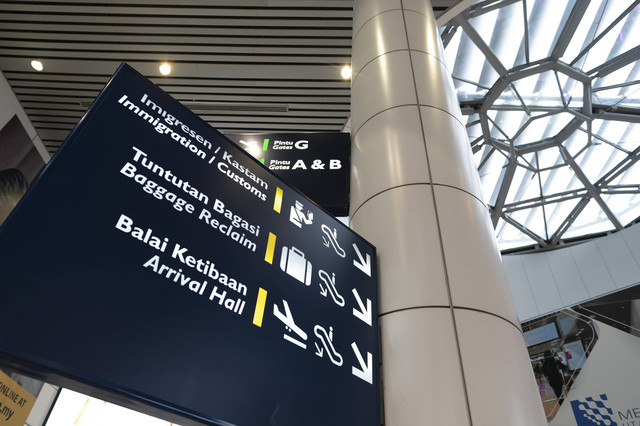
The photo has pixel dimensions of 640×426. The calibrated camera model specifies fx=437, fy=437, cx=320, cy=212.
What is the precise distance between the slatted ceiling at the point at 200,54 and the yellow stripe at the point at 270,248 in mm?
7031

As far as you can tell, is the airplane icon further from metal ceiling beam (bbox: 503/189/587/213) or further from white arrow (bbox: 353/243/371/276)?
metal ceiling beam (bbox: 503/189/587/213)

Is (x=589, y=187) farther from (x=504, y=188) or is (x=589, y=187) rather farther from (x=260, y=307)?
(x=260, y=307)

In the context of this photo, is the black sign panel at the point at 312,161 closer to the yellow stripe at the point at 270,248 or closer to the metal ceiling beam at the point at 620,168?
the yellow stripe at the point at 270,248

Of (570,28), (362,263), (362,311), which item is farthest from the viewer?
(570,28)

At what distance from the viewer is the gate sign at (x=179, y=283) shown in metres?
1.28

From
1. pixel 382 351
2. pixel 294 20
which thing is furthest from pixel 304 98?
pixel 382 351

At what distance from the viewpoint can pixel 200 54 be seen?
9.04 meters

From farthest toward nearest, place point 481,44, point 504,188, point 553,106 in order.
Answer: point 504,188, point 553,106, point 481,44

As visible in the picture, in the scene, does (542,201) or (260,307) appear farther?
(542,201)

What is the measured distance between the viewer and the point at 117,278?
4.85ft

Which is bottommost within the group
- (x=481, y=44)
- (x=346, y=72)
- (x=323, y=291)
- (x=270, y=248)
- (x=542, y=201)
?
(x=323, y=291)

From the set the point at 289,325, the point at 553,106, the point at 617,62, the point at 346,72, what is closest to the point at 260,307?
the point at 289,325

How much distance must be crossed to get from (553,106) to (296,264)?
14772 millimetres

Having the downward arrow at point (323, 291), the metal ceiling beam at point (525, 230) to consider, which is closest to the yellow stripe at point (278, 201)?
the downward arrow at point (323, 291)
